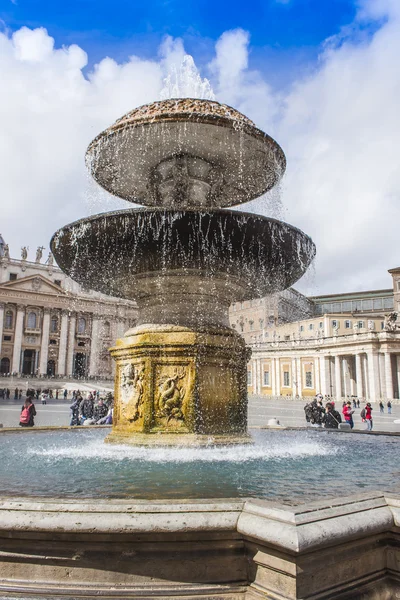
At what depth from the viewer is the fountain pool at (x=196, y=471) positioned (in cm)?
349

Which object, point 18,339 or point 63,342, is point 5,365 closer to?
point 18,339

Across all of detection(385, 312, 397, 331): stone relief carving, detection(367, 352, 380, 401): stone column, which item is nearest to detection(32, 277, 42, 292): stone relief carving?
detection(367, 352, 380, 401): stone column

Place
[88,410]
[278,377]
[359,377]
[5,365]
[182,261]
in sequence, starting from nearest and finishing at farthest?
[182,261] < [88,410] < [359,377] < [278,377] < [5,365]

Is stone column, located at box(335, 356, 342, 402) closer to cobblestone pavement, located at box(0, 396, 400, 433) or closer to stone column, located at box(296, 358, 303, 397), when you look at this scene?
stone column, located at box(296, 358, 303, 397)

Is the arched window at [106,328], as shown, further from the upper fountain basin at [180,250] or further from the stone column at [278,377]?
the upper fountain basin at [180,250]

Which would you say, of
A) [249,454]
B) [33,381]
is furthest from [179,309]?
[33,381]

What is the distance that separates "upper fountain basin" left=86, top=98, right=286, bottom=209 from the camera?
20.0 feet

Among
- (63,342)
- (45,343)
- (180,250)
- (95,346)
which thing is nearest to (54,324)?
(63,342)

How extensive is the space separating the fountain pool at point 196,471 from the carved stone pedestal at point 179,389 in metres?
0.25

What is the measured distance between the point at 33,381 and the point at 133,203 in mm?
54964

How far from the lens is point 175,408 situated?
5832 millimetres

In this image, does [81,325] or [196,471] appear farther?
[81,325]

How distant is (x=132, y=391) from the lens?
611 cm

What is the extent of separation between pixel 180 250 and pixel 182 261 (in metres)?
0.25
